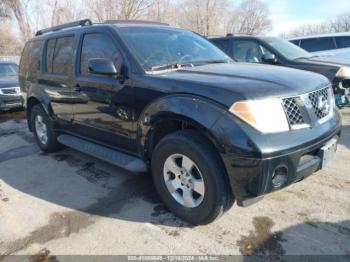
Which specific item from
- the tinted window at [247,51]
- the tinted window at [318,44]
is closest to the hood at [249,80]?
the tinted window at [247,51]

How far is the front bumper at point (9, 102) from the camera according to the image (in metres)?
8.74

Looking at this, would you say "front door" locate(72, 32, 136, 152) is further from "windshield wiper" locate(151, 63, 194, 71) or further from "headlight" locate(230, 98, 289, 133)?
"headlight" locate(230, 98, 289, 133)

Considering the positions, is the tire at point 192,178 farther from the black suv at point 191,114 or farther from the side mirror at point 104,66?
A: the side mirror at point 104,66

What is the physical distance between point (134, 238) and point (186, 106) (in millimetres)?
1270

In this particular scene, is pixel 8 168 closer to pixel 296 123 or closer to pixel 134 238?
pixel 134 238

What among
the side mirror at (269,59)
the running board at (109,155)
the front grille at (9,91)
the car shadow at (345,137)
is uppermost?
the side mirror at (269,59)

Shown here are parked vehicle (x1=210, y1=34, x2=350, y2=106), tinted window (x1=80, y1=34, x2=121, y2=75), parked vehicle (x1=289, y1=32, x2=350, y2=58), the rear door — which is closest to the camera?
tinted window (x1=80, y1=34, x2=121, y2=75)

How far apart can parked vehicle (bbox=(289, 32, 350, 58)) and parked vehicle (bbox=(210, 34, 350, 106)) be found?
280cm

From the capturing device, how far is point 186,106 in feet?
9.23

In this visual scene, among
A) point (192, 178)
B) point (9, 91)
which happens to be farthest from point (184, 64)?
point (9, 91)

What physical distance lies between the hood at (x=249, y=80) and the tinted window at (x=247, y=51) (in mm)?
4003

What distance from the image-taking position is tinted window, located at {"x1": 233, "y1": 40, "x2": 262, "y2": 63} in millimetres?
7221

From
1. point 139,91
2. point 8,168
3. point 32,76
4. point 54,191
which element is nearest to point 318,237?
point 139,91

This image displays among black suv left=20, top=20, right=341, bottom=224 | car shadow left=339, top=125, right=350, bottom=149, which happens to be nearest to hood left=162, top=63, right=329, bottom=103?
black suv left=20, top=20, right=341, bottom=224
